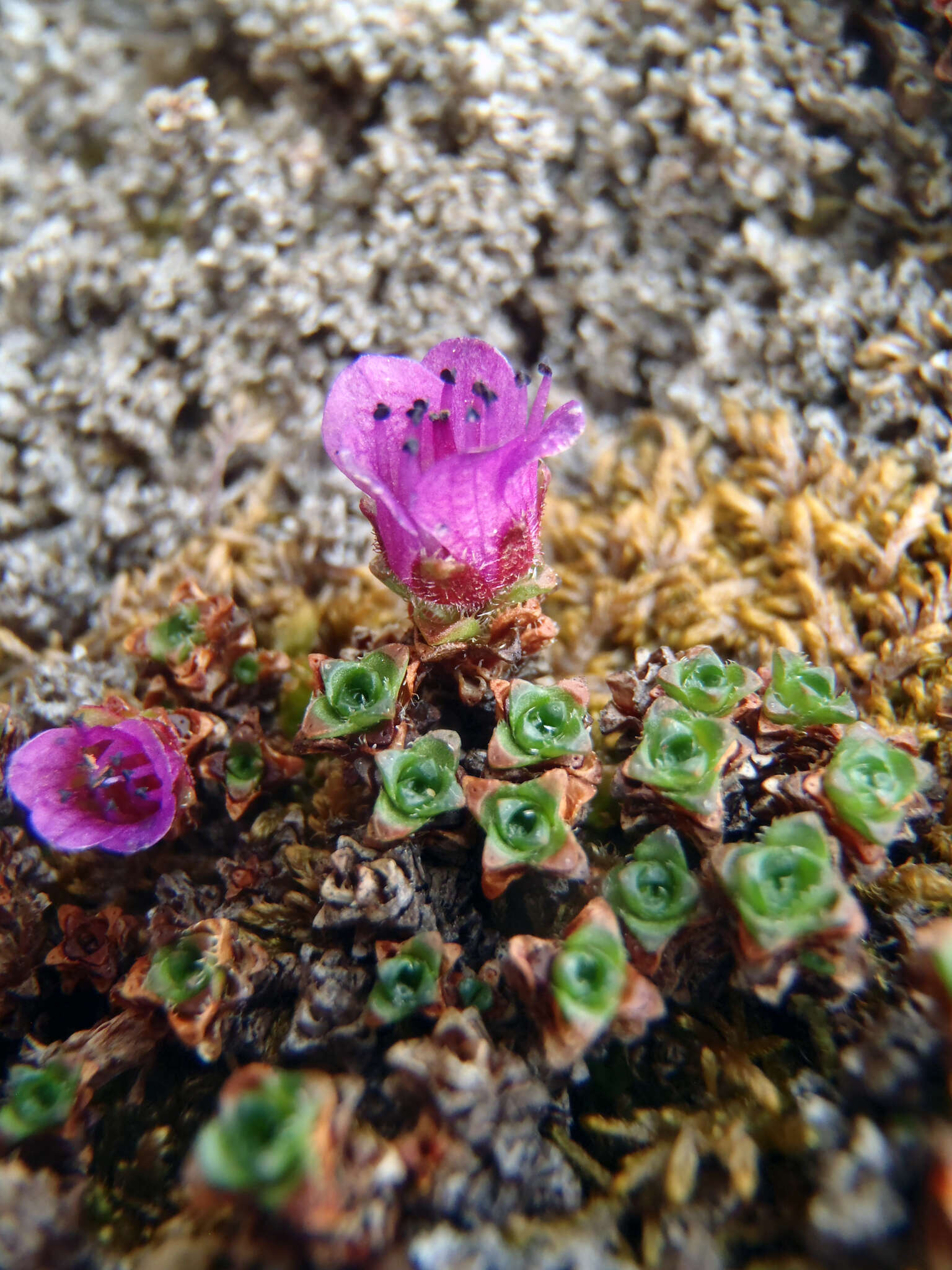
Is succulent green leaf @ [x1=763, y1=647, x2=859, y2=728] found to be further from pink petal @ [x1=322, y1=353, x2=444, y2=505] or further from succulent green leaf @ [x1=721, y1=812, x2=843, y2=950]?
pink petal @ [x1=322, y1=353, x2=444, y2=505]

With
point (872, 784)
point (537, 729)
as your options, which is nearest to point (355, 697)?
point (537, 729)

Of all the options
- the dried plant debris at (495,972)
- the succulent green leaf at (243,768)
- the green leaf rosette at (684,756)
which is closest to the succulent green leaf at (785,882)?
the dried plant debris at (495,972)

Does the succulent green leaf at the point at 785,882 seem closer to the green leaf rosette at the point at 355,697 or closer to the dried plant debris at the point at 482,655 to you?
the dried plant debris at the point at 482,655

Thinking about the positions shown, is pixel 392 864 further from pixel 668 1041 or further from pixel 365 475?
pixel 365 475

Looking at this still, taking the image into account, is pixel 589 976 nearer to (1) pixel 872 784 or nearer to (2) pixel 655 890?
(2) pixel 655 890

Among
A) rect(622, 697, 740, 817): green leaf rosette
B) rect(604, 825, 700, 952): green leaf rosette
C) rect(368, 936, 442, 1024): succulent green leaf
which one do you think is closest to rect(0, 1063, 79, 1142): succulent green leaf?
rect(368, 936, 442, 1024): succulent green leaf

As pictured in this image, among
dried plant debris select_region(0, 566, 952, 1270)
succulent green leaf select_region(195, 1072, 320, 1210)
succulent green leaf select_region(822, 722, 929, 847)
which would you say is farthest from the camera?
succulent green leaf select_region(822, 722, 929, 847)
